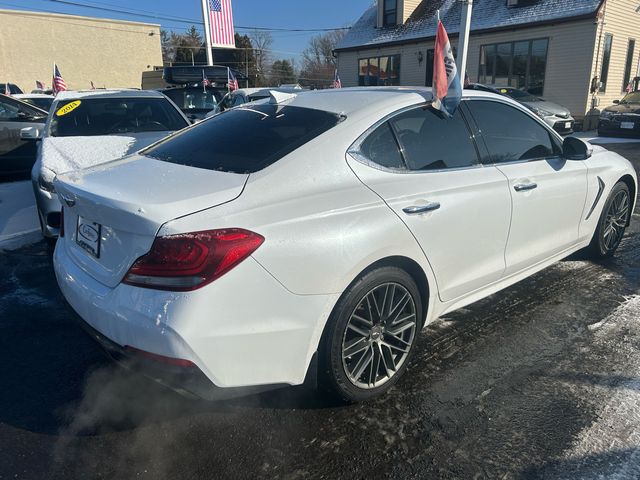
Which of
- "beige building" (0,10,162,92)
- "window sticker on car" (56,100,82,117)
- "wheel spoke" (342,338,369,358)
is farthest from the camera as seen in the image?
"beige building" (0,10,162,92)

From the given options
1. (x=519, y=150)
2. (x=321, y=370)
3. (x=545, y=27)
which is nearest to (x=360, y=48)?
(x=545, y=27)

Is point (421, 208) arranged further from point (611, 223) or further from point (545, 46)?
point (545, 46)

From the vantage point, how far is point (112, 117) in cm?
637

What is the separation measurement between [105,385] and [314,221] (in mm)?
1614

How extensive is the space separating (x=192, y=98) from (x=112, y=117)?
7286mm

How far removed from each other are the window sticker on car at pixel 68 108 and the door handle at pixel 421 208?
Answer: 5314mm

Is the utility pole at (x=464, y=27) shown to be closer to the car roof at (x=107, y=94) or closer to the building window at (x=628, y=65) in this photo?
the car roof at (x=107, y=94)

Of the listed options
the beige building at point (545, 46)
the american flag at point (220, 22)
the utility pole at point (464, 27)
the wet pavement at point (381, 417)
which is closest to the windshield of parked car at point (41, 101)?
the american flag at point (220, 22)

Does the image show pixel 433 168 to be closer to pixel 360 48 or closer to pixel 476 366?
pixel 476 366

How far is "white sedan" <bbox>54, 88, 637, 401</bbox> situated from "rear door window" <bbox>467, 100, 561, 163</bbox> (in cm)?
2

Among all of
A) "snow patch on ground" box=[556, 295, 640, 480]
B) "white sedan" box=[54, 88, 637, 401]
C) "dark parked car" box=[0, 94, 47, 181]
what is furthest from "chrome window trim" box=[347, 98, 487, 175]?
"dark parked car" box=[0, 94, 47, 181]

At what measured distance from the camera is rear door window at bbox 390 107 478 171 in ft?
9.36

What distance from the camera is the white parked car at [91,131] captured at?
482cm

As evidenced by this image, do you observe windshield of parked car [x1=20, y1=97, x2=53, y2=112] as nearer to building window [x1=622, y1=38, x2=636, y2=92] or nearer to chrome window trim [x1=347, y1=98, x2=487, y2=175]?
chrome window trim [x1=347, y1=98, x2=487, y2=175]
